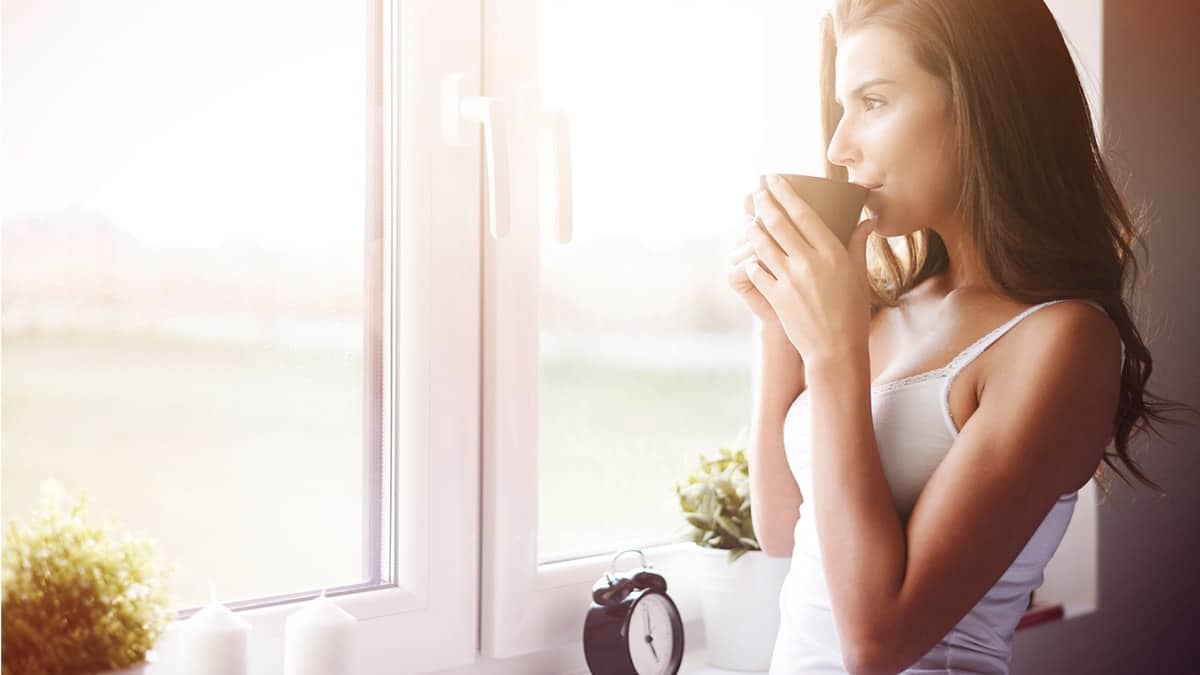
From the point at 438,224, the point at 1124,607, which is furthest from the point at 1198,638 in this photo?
the point at 438,224

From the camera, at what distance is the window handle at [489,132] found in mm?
1197

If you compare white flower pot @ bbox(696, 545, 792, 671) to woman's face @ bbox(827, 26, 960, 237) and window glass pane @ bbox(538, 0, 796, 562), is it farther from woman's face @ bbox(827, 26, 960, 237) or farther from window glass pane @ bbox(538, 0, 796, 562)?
woman's face @ bbox(827, 26, 960, 237)

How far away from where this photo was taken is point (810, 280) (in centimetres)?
106

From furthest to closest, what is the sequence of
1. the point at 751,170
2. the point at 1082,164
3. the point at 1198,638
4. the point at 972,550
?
the point at 1198,638
the point at 751,170
the point at 1082,164
the point at 972,550

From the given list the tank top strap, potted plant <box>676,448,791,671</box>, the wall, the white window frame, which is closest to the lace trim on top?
the tank top strap

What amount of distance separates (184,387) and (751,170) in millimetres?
996

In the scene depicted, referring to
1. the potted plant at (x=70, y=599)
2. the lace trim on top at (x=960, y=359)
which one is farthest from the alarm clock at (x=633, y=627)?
the potted plant at (x=70, y=599)

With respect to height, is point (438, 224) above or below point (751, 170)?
below

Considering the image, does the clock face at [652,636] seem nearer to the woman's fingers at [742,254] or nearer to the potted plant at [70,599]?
the woman's fingers at [742,254]

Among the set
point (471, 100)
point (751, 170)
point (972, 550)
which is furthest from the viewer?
point (751, 170)

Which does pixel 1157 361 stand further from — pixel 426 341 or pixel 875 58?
pixel 426 341

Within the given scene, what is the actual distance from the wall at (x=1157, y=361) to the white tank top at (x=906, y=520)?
85 centimetres

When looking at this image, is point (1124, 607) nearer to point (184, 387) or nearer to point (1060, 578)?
point (1060, 578)

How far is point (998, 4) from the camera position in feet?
3.57
